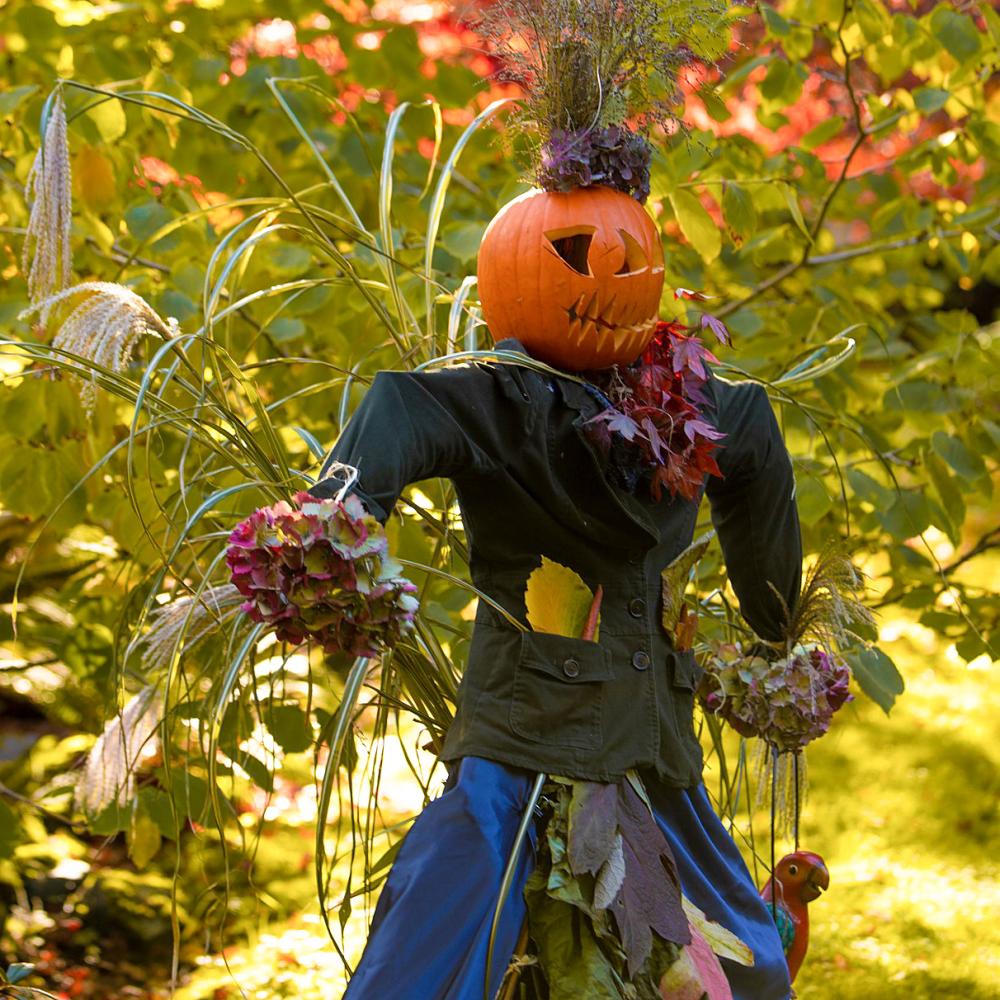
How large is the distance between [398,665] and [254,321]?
104cm

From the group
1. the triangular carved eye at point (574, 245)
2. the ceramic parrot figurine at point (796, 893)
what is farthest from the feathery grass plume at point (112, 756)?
the ceramic parrot figurine at point (796, 893)

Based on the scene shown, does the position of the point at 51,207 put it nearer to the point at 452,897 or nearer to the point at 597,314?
the point at 597,314

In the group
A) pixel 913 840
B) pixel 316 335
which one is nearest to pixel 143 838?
pixel 316 335

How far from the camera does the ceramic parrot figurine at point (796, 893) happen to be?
2056 millimetres

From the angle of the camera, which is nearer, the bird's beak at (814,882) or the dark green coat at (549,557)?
the dark green coat at (549,557)

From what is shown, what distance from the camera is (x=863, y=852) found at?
12.7 feet

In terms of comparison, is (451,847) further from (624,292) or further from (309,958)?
(309,958)

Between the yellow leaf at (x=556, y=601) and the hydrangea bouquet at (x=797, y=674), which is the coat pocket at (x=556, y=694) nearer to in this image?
the yellow leaf at (x=556, y=601)

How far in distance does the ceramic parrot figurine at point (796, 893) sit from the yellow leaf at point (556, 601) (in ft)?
2.15

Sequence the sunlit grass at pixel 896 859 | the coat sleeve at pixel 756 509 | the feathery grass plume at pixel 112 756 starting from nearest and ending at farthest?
the coat sleeve at pixel 756 509, the feathery grass plume at pixel 112 756, the sunlit grass at pixel 896 859

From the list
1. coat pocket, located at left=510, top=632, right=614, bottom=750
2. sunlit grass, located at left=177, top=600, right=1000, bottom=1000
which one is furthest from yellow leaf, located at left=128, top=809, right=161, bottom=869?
coat pocket, located at left=510, top=632, right=614, bottom=750

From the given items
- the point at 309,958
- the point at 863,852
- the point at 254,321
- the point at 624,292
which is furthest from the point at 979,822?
the point at 624,292

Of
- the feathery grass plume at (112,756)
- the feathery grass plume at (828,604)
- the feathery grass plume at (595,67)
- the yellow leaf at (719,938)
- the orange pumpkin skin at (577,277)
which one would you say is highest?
the feathery grass plume at (595,67)

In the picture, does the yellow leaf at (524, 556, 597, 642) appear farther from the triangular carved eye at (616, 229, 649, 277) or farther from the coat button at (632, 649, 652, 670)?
the triangular carved eye at (616, 229, 649, 277)
